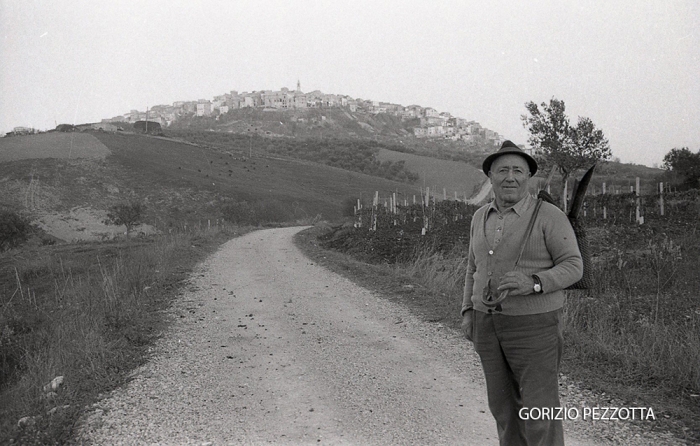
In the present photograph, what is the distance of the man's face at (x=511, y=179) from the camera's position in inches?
119

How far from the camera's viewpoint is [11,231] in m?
30.2

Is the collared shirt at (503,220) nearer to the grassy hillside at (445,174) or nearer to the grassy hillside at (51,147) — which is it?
the grassy hillside at (445,174)

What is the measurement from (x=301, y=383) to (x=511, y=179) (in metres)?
3.06

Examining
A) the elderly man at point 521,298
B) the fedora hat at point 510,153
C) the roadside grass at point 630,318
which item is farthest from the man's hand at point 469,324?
the roadside grass at point 630,318

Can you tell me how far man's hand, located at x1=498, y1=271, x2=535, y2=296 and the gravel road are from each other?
150 centimetres

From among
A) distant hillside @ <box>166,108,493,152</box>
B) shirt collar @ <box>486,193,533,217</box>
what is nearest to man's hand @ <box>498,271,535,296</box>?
shirt collar @ <box>486,193,533,217</box>

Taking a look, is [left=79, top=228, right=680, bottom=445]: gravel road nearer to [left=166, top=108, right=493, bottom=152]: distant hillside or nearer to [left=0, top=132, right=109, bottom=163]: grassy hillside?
[left=0, top=132, right=109, bottom=163]: grassy hillside

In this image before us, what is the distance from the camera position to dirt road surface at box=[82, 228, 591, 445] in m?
4.00

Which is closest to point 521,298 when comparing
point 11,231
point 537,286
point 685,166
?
point 537,286

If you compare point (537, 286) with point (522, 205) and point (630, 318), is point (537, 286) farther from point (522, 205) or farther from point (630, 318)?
point (630, 318)

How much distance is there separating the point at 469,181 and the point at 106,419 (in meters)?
65.0


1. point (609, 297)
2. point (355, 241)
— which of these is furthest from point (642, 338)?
point (355, 241)

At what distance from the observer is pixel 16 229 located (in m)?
30.6

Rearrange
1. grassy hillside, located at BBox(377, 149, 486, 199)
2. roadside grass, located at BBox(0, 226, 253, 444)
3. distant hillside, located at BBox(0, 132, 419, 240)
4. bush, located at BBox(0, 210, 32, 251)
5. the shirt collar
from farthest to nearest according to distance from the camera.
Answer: grassy hillside, located at BBox(377, 149, 486, 199) < distant hillside, located at BBox(0, 132, 419, 240) < bush, located at BBox(0, 210, 32, 251) < roadside grass, located at BBox(0, 226, 253, 444) < the shirt collar
